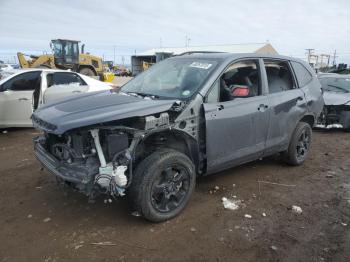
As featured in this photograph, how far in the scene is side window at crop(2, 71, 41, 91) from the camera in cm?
769

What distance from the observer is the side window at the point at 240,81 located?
411 cm

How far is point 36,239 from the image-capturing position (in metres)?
3.31

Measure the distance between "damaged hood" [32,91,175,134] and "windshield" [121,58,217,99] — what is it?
0.38 metres

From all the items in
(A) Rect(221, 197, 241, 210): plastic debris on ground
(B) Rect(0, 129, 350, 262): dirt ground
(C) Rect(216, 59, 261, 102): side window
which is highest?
(C) Rect(216, 59, 261, 102): side window

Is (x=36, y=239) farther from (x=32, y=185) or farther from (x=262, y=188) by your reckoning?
(x=262, y=188)

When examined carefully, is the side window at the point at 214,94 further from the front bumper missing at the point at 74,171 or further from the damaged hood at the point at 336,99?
the damaged hood at the point at 336,99

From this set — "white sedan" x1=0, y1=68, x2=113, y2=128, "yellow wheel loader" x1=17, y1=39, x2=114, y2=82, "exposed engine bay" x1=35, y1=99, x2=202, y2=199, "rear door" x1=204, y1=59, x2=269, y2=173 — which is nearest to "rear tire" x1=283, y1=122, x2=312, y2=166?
"rear door" x1=204, y1=59, x2=269, y2=173

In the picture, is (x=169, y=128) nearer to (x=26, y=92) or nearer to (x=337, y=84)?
(x=26, y=92)

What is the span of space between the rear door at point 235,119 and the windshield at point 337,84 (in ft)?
18.2

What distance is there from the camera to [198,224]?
12.0ft

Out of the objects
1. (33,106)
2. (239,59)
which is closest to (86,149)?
(239,59)

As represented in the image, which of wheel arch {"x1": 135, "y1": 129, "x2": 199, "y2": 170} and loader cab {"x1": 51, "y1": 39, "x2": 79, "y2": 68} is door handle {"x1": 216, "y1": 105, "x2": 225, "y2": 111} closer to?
wheel arch {"x1": 135, "y1": 129, "x2": 199, "y2": 170}

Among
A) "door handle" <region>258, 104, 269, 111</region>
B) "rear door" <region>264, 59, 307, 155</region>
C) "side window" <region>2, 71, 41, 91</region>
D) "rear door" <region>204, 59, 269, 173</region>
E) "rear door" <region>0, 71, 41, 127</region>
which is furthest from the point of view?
"side window" <region>2, 71, 41, 91</region>

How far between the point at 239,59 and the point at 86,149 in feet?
7.76
